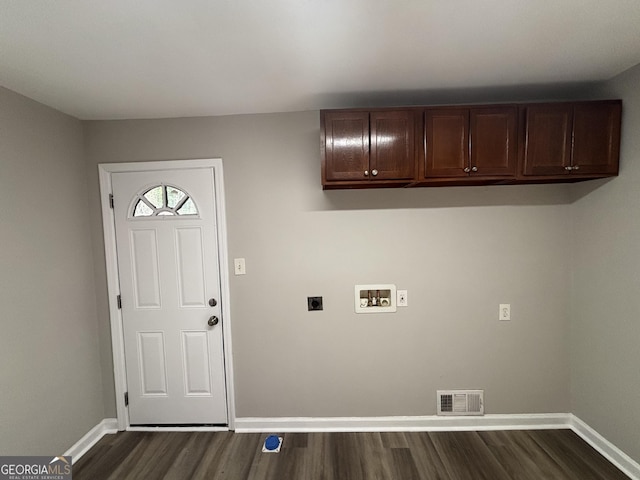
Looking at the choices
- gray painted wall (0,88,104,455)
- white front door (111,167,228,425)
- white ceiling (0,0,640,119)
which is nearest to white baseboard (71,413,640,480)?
white front door (111,167,228,425)

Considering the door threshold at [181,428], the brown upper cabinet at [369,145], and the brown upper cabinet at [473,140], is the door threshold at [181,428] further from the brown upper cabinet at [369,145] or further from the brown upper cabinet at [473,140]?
the brown upper cabinet at [473,140]

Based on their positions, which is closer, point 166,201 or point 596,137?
point 596,137

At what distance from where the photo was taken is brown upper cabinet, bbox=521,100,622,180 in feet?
5.87

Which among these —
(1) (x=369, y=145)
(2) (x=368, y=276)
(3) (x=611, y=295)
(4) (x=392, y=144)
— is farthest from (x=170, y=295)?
(3) (x=611, y=295)

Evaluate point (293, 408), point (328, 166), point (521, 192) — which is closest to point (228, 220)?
point (328, 166)

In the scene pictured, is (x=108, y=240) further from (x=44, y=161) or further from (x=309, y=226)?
(x=309, y=226)

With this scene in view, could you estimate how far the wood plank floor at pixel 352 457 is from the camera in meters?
1.82

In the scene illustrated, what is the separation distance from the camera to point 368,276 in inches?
87.3

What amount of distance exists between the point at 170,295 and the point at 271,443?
4.55 ft

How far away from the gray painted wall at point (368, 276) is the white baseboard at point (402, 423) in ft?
0.20

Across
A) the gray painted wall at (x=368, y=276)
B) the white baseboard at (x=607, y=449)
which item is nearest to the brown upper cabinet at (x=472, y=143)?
the gray painted wall at (x=368, y=276)

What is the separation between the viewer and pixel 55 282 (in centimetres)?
195

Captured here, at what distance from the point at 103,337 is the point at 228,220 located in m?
1.44

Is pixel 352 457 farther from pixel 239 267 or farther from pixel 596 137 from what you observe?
pixel 596 137
